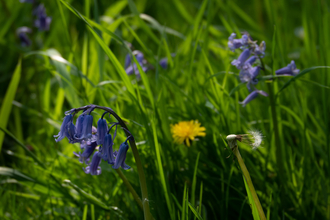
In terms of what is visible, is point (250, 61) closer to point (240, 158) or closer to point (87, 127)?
point (240, 158)

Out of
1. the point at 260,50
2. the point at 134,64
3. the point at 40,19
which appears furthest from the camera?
the point at 40,19

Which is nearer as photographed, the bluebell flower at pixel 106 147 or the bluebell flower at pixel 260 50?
the bluebell flower at pixel 106 147

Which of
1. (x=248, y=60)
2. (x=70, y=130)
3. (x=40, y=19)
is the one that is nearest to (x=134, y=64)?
(x=248, y=60)

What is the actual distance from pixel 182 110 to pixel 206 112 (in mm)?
197

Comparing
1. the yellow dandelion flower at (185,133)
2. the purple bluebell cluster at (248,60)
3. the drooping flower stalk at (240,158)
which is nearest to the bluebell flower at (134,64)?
the yellow dandelion flower at (185,133)

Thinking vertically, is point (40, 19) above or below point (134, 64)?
above

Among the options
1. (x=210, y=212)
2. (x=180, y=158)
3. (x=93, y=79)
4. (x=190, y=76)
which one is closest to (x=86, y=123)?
(x=180, y=158)

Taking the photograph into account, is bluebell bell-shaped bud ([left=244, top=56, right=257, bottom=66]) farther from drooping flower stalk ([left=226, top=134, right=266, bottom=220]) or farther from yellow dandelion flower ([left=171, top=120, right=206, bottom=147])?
drooping flower stalk ([left=226, top=134, right=266, bottom=220])

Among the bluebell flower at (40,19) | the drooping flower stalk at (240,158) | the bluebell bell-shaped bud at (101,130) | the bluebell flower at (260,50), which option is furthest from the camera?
the bluebell flower at (40,19)

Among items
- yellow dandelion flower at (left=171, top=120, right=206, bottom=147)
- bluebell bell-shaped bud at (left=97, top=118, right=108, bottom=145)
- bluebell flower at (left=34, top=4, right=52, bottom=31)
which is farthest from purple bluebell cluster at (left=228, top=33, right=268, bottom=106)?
bluebell flower at (left=34, top=4, right=52, bottom=31)

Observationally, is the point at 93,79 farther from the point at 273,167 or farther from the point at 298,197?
the point at 298,197

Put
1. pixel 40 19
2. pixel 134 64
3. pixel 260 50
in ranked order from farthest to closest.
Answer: pixel 40 19 → pixel 134 64 → pixel 260 50

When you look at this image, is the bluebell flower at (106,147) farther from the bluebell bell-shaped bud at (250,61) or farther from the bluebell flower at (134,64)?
the bluebell flower at (134,64)

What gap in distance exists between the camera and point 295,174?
166 cm
